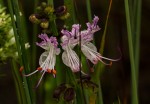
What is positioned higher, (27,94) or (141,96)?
(27,94)

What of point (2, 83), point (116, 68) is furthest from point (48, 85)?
point (2, 83)

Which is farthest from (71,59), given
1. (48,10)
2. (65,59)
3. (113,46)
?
(113,46)

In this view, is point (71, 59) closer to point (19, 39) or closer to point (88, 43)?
point (88, 43)

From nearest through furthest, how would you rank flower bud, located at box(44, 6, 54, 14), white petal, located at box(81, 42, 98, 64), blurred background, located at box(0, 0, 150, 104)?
flower bud, located at box(44, 6, 54, 14)
white petal, located at box(81, 42, 98, 64)
blurred background, located at box(0, 0, 150, 104)

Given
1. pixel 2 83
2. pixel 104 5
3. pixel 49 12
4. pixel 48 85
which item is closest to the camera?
pixel 49 12

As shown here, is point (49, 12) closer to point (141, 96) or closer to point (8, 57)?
point (8, 57)

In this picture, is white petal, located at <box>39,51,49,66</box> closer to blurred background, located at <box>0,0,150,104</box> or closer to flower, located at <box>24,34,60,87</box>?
flower, located at <box>24,34,60,87</box>

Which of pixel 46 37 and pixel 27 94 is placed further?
pixel 27 94

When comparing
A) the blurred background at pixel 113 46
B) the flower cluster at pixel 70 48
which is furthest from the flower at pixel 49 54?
the blurred background at pixel 113 46

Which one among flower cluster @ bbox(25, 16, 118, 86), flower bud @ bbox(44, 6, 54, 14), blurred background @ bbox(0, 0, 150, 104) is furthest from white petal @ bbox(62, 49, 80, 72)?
blurred background @ bbox(0, 0, 150, 104)
